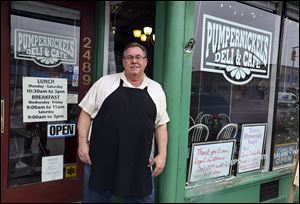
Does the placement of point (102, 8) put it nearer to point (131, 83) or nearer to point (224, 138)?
point (131, 83)

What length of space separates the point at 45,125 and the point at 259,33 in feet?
7.59

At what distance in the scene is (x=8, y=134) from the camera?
2602 millimetres

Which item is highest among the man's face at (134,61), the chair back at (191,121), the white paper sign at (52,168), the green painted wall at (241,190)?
the man's face at (134,61)

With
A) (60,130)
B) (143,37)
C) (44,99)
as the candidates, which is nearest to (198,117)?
(143,37)

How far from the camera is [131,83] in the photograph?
2152 millimetres

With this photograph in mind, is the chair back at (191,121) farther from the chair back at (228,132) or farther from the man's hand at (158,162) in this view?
the man's hand at (158,162)

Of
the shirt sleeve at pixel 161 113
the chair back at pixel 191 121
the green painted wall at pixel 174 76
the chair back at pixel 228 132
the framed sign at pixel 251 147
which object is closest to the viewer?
the shirt sleeve at pixel 161 113

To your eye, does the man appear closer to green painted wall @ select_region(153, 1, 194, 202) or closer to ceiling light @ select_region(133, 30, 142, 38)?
green painted wall @ select_region(153, 1, 194, 202)

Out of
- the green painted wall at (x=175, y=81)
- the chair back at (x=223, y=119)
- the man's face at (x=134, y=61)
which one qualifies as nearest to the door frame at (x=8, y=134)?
the green painted wall at (x=175, y=81)

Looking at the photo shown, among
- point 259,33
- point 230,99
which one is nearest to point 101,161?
point 230,99

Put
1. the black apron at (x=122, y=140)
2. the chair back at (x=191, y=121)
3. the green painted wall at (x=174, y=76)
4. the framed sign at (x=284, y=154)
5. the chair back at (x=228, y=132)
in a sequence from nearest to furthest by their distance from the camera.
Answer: the black apron at (x=122, y=140) → the green painted wall at (x=174, y=76) → the chair back at (x=191, y=121) → the chair back at (x=228, y=132) → the framed sign at (x=284, y=154)

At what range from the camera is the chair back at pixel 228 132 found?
3018mm

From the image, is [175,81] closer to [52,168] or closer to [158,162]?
[158,162]

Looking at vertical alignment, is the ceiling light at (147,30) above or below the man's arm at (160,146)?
above
